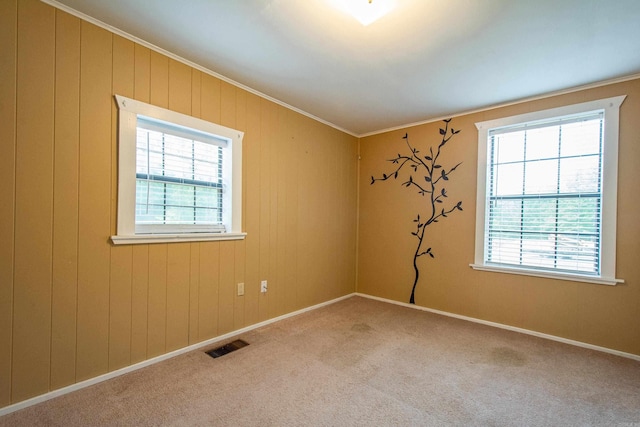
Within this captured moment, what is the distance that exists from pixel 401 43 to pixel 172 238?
2285mm

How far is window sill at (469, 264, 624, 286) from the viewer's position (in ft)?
8.34

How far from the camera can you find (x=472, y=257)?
10.8ft

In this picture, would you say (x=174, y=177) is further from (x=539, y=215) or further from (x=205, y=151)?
(x=539, y=215)

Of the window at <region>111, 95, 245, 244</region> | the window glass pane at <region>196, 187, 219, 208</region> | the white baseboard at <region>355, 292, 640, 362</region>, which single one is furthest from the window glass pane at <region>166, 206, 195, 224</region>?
the white baseboard at <region>355, 292, 640, 362</region>

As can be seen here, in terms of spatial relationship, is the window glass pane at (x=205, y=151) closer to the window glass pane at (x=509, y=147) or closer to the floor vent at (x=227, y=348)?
the floor vent at (x=227, y=348)

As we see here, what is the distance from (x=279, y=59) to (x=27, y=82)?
5.21ft

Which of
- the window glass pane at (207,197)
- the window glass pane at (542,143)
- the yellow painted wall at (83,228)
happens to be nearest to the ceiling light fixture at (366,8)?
the yellow painted wall at (83,228)

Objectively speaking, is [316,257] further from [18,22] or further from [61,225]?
[18,22]

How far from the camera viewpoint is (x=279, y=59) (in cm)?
229

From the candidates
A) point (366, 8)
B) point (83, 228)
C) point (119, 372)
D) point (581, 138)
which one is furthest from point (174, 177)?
point (581, 138)

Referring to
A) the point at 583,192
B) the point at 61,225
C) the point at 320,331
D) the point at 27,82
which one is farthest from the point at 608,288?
the point at 27,82

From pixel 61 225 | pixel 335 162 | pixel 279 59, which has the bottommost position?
pixel 61 225

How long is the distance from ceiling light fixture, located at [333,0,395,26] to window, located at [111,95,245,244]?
1.45 meters

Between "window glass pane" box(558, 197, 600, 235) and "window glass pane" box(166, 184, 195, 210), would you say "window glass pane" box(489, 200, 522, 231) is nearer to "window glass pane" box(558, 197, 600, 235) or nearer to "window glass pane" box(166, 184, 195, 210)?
"window glass pane" box(558, 197, 600, 235)
